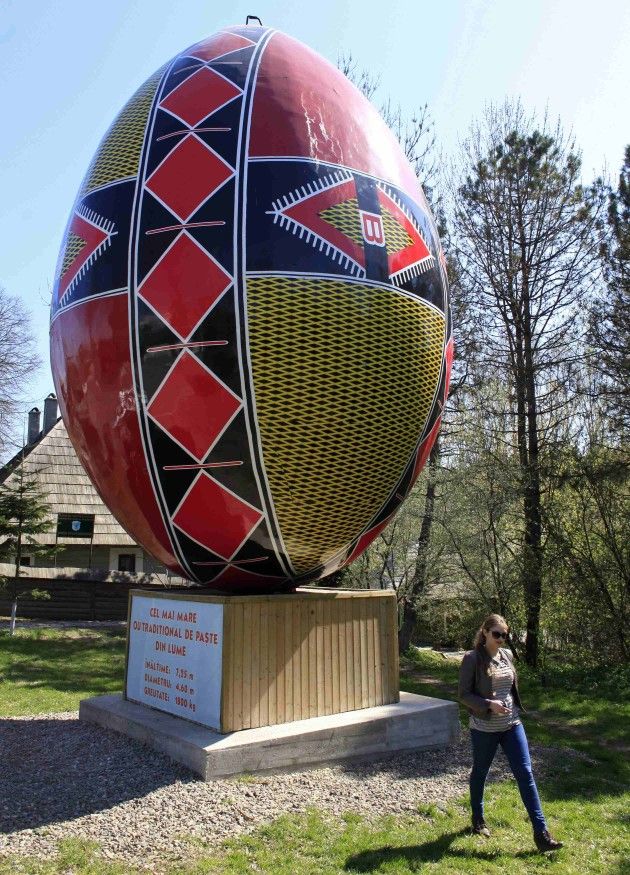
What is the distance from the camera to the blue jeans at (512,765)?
16.7ft

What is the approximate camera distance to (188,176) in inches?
259

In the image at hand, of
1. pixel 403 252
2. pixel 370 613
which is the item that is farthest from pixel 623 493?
pixel 403 252

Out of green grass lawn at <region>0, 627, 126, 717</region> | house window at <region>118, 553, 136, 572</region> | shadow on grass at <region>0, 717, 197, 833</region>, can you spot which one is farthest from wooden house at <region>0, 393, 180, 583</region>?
shadow on grass at <region>0, 717, 197, 833</region>

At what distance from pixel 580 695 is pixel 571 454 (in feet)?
18.7

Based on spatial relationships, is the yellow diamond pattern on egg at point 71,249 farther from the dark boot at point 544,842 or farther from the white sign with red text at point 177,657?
the dark boot at point 544,842

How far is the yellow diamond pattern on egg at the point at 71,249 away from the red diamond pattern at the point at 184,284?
1166mm

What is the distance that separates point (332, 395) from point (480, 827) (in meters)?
3.40

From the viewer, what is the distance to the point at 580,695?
42.3ft

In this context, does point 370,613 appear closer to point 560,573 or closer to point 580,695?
point 580,695

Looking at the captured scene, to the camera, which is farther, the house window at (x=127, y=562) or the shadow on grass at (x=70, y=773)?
the house window at (x=127, y=562)

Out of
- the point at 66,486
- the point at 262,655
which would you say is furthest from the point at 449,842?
the point at 66,486

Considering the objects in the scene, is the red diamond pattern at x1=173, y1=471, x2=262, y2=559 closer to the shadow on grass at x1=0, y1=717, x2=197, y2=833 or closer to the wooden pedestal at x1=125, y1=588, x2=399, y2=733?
the wooden pedestal at x1=125, y1=588, x2=399, y2=733

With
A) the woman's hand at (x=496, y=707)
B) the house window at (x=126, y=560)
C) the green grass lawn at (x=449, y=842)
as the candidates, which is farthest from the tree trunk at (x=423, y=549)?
the house window at (x=126, y=560)

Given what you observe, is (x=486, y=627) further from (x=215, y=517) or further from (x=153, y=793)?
(x=153, y=793)
